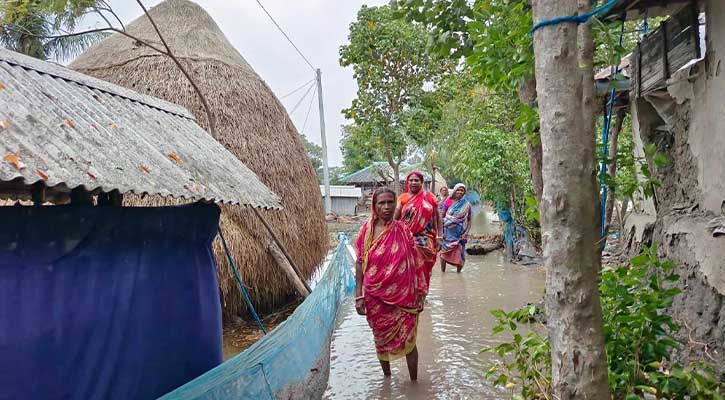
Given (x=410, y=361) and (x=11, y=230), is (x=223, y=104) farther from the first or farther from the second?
(x=11, y=230)

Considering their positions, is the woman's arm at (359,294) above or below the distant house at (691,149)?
below

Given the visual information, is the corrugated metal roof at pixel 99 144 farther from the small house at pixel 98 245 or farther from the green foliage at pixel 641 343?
the green foliage at pixel 641 343

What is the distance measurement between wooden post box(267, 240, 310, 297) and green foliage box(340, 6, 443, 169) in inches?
A: 218

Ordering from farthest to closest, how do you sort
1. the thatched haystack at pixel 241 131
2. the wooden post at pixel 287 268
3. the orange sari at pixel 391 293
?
1. the thatched haystack at pixel 241 131
2. the wooden post at pixel 287 268
3. the orange sari at pixel 391 293

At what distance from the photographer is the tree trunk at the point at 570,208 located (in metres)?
1.82

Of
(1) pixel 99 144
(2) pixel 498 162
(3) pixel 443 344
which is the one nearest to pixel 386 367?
(3) pixel 443 344

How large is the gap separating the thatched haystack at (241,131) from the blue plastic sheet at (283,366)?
213cm

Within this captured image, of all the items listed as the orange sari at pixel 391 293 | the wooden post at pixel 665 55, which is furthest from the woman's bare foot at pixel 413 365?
the wooden post at pixel 665 55

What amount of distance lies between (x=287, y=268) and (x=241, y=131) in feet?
6.39

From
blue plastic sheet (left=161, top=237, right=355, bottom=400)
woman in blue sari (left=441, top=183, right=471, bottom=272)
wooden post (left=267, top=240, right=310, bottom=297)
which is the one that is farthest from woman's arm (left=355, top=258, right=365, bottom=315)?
woman in blue sari (left=441, top=183, right=471, bottom=272)

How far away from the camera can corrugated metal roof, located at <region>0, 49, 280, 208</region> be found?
2.32m

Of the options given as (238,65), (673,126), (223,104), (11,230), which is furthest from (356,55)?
(11,230)

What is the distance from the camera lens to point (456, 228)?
9219mm

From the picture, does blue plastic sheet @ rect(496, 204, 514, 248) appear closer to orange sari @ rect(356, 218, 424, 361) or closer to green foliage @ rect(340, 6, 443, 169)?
green foliage @ rect(340, 6, 443, 169)
